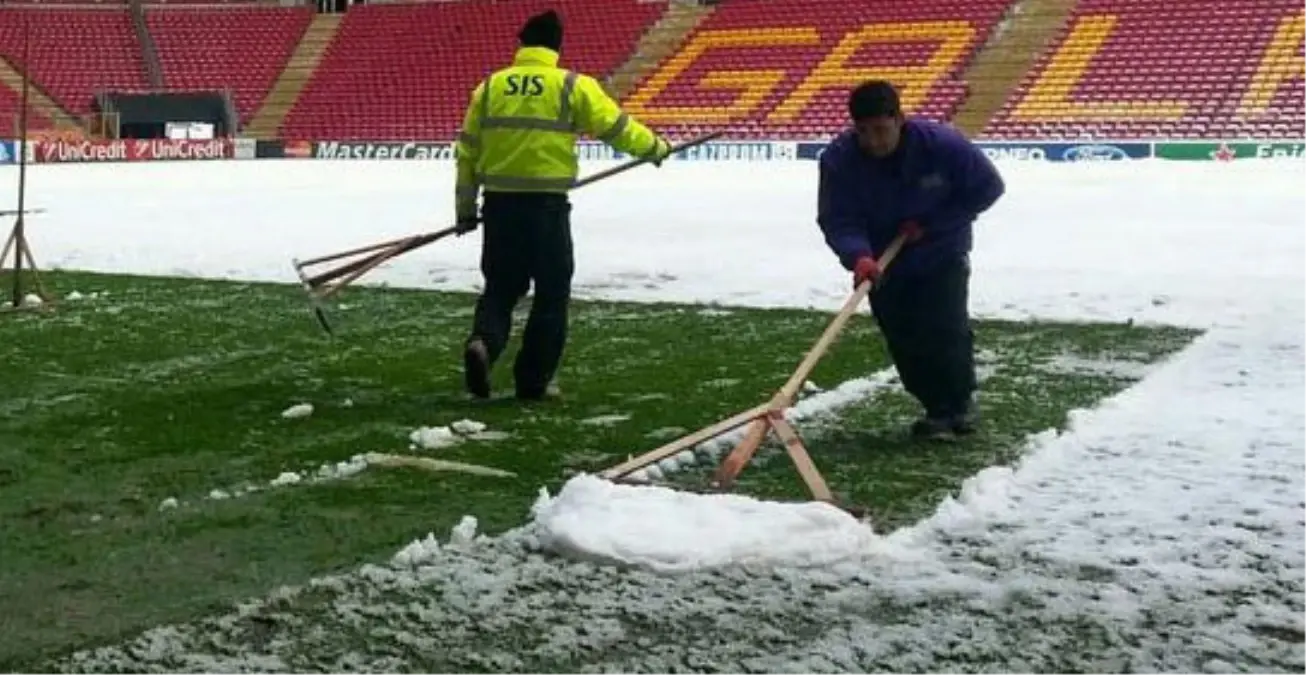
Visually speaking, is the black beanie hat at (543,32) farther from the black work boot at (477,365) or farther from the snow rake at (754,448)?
the snow rake at (754,448)

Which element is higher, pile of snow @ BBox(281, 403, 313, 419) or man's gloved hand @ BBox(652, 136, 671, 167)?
man's gloved hand @ BBox(652, 136, 671, 167)

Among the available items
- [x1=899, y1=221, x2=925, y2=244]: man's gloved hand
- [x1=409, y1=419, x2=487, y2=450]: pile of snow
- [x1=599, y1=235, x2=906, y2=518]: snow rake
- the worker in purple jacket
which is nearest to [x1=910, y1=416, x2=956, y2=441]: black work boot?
the worker in purple jacket

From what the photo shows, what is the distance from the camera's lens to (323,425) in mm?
5738

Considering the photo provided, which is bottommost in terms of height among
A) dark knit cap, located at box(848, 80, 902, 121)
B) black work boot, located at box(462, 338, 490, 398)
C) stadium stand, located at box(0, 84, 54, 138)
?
stadium stand, located at box(0, 84, 54, 138)

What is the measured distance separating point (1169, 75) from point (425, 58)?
1991 centimetres

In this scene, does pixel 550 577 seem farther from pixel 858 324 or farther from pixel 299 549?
pixel 858 324

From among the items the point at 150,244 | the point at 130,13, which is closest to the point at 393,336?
the point at 150,244

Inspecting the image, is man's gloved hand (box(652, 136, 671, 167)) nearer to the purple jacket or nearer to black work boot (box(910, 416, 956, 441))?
the purple jacket

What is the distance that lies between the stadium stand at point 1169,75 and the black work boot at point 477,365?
86.6ft

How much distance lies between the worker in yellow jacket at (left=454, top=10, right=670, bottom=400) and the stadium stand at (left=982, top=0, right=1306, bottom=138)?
26143 millimetres

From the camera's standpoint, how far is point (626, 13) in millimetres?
42156

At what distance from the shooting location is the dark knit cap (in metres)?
5.00

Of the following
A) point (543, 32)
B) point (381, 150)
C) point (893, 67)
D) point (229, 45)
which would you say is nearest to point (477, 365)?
point (543, 32)

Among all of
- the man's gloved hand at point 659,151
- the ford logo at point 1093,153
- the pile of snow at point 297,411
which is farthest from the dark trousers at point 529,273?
the ford logo at point 1093,153
